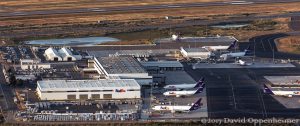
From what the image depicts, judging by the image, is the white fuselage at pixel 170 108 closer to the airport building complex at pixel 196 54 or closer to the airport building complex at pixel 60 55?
the airport building complex at pixel 60 55

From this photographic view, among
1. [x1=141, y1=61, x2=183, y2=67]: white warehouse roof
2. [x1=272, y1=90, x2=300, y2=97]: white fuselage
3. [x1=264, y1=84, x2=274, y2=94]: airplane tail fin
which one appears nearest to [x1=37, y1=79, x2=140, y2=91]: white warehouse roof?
[x1=141, y1=61, x2=183, y2=67]: white warehouse roof

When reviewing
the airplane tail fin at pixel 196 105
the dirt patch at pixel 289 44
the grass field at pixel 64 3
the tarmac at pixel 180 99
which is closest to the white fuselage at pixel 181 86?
the tarmac at pixel 180 99

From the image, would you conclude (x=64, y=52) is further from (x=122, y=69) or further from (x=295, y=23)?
(x=295, y=23)

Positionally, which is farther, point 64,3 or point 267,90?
point 64,3

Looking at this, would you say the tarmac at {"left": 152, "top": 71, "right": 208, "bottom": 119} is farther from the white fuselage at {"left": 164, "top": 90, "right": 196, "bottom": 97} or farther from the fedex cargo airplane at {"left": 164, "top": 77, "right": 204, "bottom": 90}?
the fedex cargo airplane at {"left": 164, "top": 77, "right": 204, "bottom": 90}

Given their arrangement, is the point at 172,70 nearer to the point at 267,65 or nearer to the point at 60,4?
the point at 267,65

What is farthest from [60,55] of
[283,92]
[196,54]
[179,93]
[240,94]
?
[283,92]
